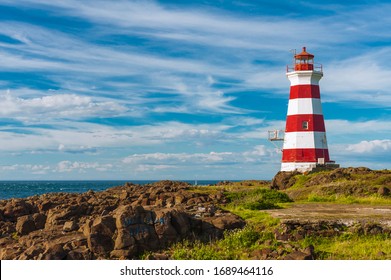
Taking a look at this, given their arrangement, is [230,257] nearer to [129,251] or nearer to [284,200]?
[129,251]

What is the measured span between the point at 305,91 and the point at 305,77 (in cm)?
108

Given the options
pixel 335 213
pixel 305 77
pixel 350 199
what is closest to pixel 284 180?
pixel 305 77

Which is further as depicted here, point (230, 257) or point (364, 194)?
point (364, 194)

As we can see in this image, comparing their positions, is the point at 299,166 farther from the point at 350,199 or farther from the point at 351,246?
the point at 351,246

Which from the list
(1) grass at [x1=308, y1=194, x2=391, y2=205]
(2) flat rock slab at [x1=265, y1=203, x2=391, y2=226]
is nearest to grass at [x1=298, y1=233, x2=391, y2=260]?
(2) flat rock slab at [x1=265, y1=203, x2=391, y2=226]

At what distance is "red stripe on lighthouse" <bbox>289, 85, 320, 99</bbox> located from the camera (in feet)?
128

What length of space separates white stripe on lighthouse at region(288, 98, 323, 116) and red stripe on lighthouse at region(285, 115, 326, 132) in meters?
0.29

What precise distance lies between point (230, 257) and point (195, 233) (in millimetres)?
2282

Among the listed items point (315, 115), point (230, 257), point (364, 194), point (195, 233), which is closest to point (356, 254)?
A: point (230, 257)

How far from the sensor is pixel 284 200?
2416cm

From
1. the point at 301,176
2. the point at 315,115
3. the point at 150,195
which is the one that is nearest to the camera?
the point at 150,195

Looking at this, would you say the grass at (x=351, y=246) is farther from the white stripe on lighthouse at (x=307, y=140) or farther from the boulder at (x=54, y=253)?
the white stripe on lighthouse at (x=307, y=140)

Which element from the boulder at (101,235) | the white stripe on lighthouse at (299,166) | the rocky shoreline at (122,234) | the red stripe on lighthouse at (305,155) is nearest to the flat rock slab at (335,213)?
the rocky shoreline at (122,234)

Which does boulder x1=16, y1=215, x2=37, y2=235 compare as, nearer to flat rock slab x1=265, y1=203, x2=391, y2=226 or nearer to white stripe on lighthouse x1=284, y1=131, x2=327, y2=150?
flat rock slab x1=265, y1=203, x2=391, y2=226
